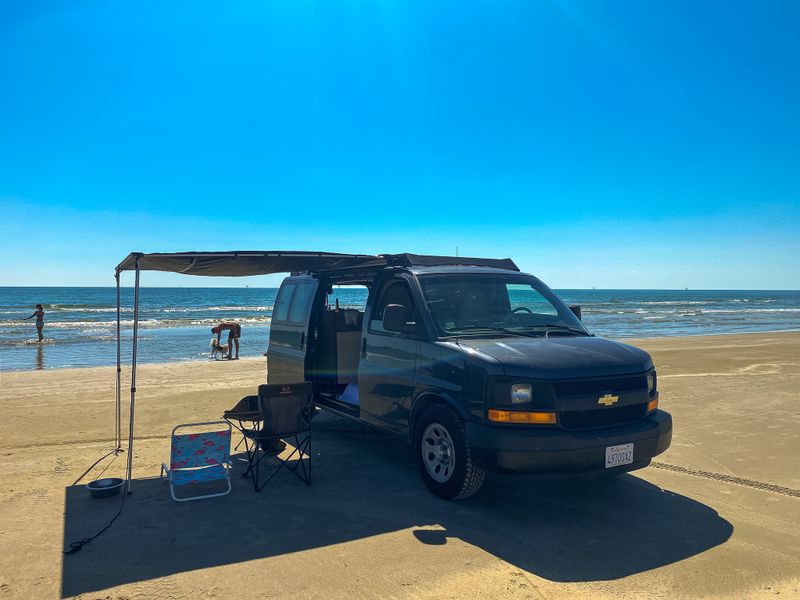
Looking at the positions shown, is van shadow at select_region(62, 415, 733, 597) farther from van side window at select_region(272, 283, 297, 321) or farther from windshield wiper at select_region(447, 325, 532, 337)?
van side window at select_region(272, 283, 297, 321)

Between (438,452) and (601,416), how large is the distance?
137cm

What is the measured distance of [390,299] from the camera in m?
6.19

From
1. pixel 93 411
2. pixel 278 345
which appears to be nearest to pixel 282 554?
pixel 278 345

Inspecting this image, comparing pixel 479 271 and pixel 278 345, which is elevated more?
pixel 479 271

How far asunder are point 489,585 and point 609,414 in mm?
1789

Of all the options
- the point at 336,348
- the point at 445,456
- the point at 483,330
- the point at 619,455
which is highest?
the point at 483,330

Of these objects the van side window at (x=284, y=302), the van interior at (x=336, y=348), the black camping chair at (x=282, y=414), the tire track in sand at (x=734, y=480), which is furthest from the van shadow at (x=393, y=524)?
the van side window at (x=284, y=302)

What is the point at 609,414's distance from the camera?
185 inches

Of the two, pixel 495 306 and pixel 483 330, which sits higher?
pixel 495 306

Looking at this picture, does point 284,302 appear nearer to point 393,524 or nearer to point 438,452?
point 438,452

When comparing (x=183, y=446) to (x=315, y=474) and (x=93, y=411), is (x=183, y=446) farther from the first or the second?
(x=93, y=411)

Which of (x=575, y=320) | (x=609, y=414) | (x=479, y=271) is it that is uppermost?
(x=479, y=271)

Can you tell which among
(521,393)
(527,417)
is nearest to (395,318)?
(521,393)

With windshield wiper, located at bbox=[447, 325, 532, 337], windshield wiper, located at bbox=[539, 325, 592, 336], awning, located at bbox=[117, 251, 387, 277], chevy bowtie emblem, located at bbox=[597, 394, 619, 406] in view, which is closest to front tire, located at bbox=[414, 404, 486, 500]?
windshield wiper, located at bbox=[447, 325, 532, 337]
